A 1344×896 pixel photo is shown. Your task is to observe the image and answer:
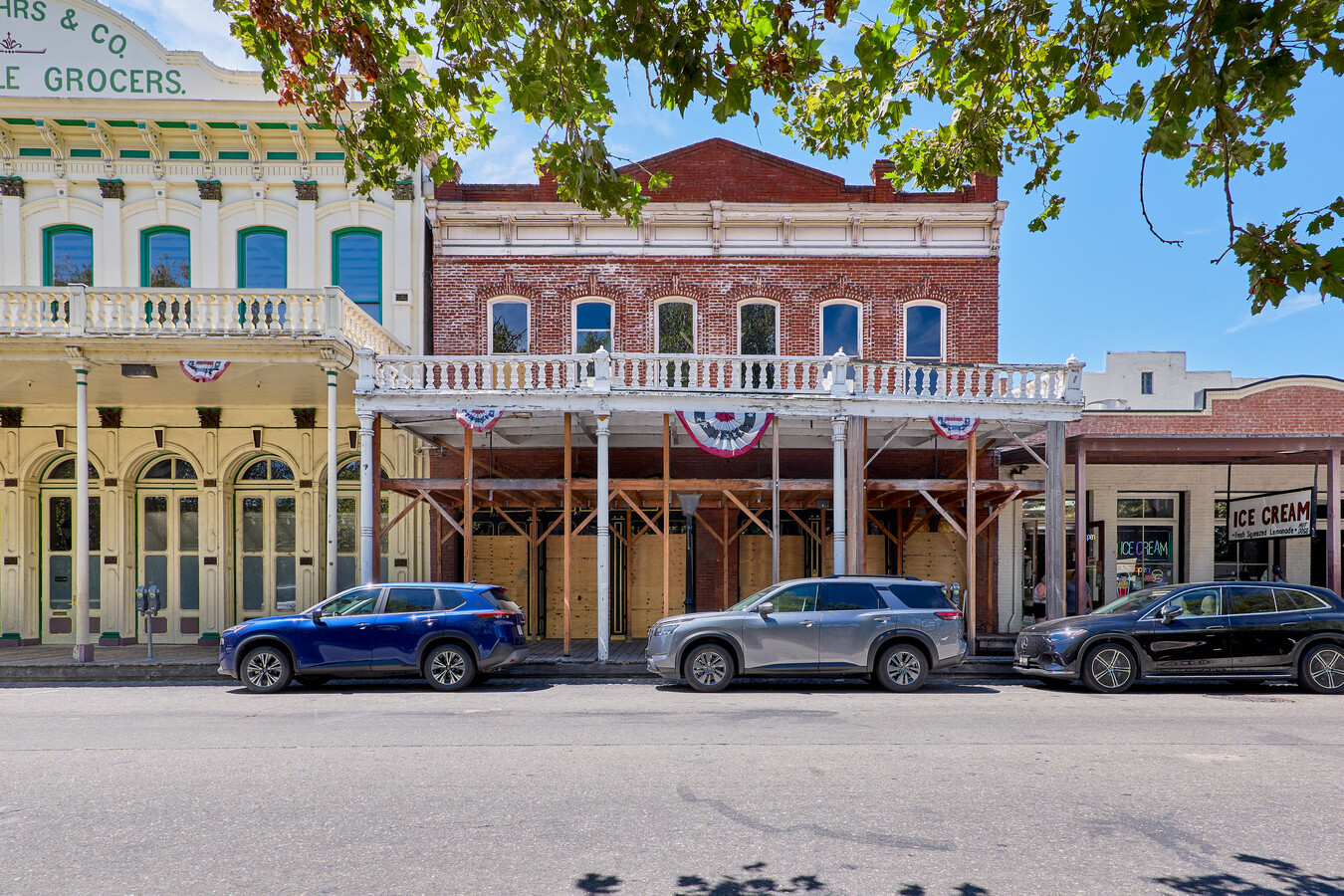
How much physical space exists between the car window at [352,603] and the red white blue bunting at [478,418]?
326cm

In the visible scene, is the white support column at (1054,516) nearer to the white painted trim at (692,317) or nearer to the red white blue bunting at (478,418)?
the white painted trim at (692,317)

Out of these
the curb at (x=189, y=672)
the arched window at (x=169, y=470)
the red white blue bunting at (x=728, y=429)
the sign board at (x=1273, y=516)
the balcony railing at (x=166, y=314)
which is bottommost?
the curb at (x=189, y=672)

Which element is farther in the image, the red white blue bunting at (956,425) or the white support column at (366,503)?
the red white blue bunting at (956,425)

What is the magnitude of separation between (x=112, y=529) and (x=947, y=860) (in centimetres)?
1768

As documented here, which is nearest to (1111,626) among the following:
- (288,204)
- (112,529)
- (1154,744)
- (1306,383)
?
(1154,744)

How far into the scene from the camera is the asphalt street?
15.5 feet

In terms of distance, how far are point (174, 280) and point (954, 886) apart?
18.3 meters

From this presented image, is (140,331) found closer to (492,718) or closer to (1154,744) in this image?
(492,718)

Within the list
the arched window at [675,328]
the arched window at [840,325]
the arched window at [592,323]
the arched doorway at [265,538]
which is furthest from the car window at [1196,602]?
the arched doorway at [265,538]

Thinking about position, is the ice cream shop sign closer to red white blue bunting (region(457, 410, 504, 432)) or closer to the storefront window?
red white blue bunting (region(457, 410, 504, 432))

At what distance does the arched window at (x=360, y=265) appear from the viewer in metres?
17.8

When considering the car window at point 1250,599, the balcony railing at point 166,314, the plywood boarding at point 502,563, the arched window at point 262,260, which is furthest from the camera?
A: the plywood boarding at point 502,563

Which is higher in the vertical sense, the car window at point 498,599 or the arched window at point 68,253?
the arched window at point 68,253

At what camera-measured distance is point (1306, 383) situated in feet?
57.4
